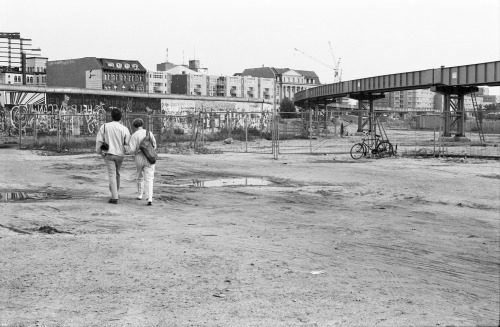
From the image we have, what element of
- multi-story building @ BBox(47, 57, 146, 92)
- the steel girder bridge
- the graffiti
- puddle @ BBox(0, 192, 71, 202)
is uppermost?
multi-story building @ BBox(47, 57, 146, 92)

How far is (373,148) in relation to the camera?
29375 mm

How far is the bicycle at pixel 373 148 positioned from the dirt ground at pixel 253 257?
12.0m

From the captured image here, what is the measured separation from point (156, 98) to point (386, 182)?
49673 mm

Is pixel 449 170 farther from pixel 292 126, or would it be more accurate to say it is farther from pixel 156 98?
pixel 156 98

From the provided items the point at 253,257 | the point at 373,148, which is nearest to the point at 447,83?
the point at 373,148

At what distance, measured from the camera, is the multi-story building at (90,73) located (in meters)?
105

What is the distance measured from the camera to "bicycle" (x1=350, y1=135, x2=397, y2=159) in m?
29.0

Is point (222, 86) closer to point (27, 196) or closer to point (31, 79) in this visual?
point (31, 79)

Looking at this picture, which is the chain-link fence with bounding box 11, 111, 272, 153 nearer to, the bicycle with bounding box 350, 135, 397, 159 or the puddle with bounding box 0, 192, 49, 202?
the bicycle with bounding box 350, 135, 397, 159

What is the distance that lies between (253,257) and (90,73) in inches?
4100

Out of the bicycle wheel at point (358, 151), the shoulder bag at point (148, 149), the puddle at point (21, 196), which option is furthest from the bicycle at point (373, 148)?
the shoulder bag at point (148, 149)

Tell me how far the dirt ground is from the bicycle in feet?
39.2

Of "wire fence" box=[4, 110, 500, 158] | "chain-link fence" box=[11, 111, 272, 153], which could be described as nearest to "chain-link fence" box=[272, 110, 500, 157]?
"wire fence" box=[4, 110, 500, 158]

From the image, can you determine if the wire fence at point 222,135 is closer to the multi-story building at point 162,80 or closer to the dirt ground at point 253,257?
the dirt ground at point 253,257
